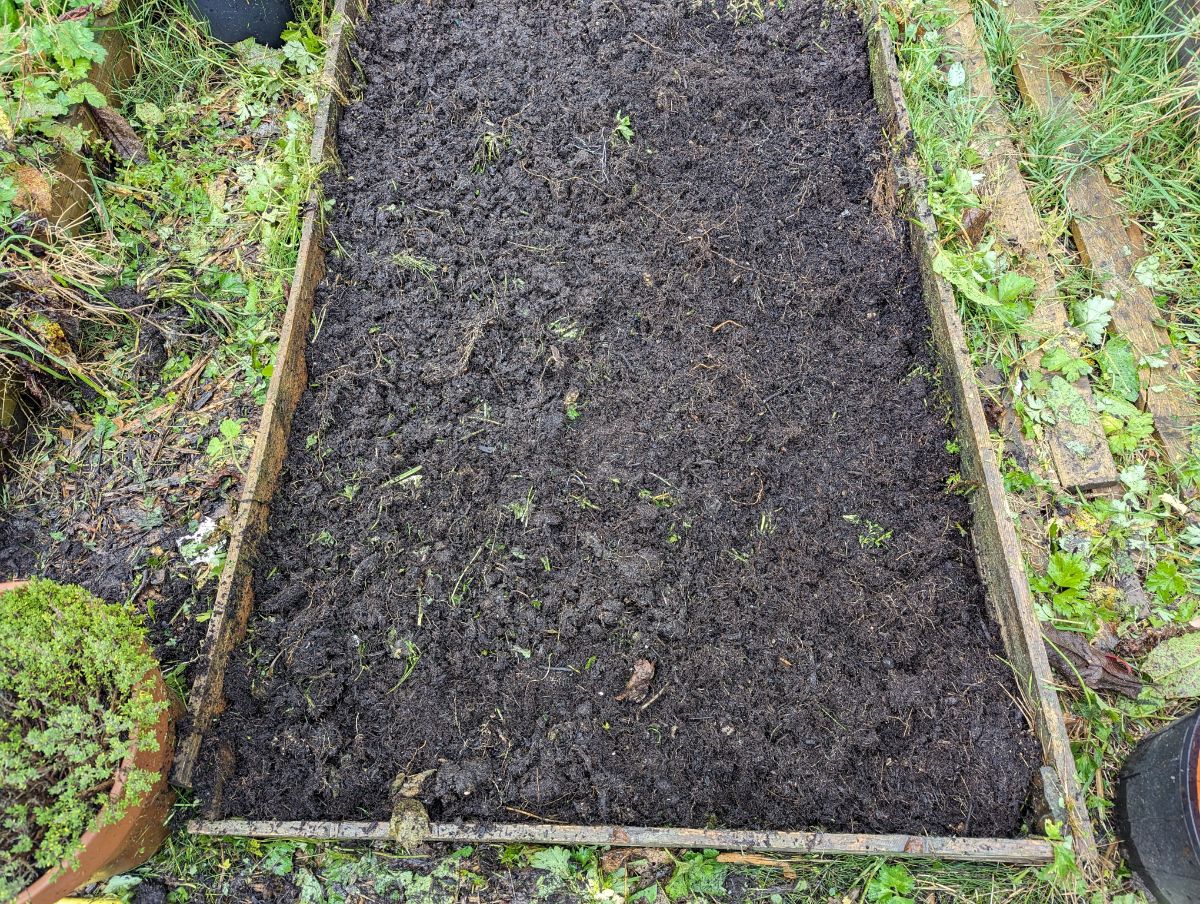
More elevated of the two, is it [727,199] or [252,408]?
[727,199]

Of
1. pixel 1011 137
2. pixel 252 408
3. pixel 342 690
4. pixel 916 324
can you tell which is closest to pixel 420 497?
pixel 342 690

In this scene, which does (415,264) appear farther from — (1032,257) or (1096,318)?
(1096,318)

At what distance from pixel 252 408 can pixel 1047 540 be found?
110 inches

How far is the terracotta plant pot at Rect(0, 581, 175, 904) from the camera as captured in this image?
5.57 ft

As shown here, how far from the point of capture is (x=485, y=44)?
3348 mm

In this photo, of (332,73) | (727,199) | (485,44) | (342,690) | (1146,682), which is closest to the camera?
(342,690)

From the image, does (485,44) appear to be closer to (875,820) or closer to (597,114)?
(597,114)

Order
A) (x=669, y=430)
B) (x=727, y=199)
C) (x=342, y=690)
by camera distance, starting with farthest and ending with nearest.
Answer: (x=727, y=199)
(x=669, y=430)
(x=342, y=690)

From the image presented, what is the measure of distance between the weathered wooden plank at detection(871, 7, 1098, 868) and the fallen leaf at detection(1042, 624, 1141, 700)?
0.21m

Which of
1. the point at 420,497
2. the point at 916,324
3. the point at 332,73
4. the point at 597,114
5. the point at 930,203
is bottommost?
the point at 420,497

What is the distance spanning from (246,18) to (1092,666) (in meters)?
4.13

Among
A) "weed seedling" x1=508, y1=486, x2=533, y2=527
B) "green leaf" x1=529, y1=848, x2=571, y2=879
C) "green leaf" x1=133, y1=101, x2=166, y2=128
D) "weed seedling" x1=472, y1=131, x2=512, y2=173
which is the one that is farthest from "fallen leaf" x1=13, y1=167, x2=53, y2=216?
"green leaf" x1=529, y1=848, x2=571, y2=879

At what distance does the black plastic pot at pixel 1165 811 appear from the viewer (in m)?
1.88

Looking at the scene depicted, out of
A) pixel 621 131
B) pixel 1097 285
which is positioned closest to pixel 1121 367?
pixel 1097 285
